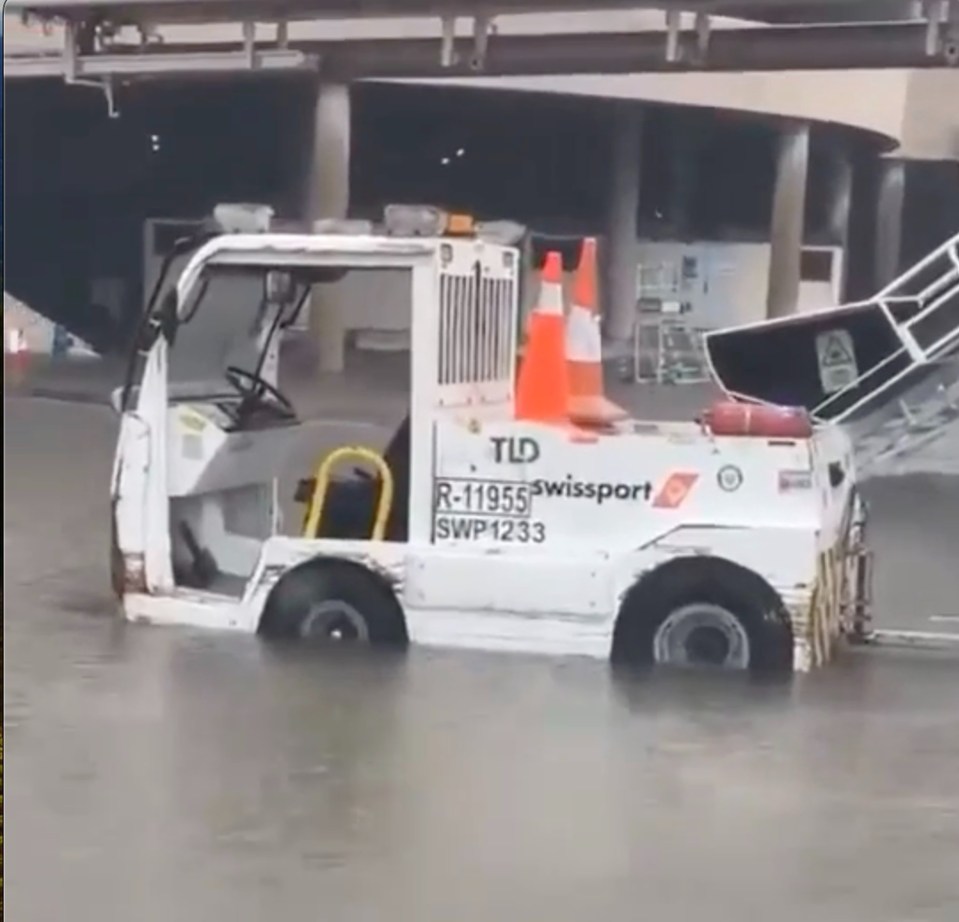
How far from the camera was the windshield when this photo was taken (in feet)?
26.7

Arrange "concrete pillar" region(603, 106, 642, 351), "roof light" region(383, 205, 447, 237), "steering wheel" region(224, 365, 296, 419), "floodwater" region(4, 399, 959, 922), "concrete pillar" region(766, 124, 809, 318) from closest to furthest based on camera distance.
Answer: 1. "floodwater" region(4, 399, 959, 922)
2. "roof light" region(383, 205, 447, 237)
3. "steering wheel" region(224, 365, 296, 419)
4. "concrete pillar" region(766, 124, 809, 318)
5. "concrete pillar" region(603, 106, 642, 351)

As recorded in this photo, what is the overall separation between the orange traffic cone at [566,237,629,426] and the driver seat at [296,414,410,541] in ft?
2.35

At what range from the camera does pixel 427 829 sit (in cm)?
528

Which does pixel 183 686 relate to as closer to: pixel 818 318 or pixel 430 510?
pixel 430 510

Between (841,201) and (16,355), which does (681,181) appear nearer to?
(841,201)

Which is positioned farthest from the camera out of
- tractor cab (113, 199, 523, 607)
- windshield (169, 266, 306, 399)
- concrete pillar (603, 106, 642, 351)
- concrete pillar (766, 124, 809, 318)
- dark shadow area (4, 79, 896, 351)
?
concrete pillar (603, 106, 642, 351)

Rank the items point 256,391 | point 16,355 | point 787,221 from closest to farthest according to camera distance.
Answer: point 256,391
point 16,355
point 787,221

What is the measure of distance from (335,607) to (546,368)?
1257 millimetres

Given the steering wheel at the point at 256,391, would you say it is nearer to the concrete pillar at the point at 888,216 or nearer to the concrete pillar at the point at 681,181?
the concrete pillar at the point at 681,181

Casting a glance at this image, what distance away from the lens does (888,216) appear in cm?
3728

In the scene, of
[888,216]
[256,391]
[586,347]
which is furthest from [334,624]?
[888,216]

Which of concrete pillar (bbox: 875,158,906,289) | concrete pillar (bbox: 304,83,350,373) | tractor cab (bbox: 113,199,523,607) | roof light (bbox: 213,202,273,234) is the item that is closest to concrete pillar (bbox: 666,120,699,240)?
concrete pillar (bbox: 875,158,906,289)

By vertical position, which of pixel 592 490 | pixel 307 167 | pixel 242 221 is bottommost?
pixel 592 490

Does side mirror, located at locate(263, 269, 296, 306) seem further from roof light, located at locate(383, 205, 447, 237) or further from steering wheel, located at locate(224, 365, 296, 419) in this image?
roof light, located at locate(383, 205, 447, 237)
